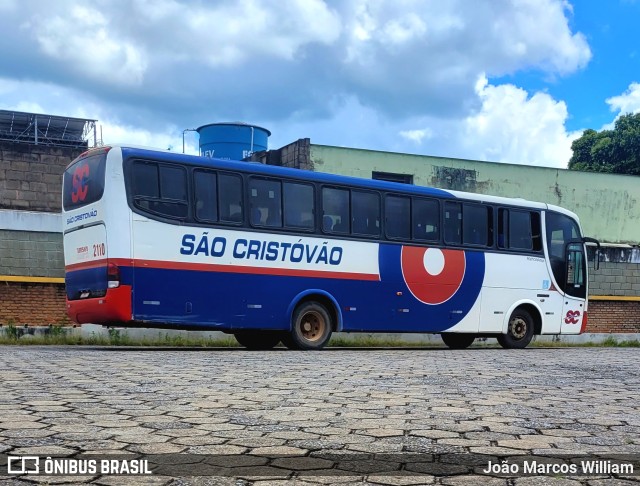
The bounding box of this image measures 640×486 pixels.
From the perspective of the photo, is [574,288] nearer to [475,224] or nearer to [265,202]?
[475,224]

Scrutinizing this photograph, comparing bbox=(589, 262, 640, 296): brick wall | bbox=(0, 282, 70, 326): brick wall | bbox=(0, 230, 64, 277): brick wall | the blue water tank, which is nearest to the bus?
bbox=(0, 282, 70, 326): brick wall

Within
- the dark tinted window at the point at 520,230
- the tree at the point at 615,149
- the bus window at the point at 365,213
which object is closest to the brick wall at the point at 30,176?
the bus window at the point at 365,213

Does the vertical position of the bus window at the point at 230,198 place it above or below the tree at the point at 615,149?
below

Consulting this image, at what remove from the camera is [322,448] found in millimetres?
3859

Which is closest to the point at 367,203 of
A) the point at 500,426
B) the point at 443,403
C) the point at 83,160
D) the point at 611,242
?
the point at 83,160

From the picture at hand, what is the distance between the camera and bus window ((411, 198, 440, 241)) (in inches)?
600

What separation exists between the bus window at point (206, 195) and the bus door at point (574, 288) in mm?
9172

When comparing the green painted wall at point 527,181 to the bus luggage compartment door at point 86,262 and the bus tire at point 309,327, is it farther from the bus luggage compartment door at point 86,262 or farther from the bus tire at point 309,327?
the bus luggage compartment door at point 86,262

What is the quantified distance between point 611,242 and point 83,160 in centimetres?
2297

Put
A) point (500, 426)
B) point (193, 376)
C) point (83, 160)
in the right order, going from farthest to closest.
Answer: point (83, 160)
point (193, 376)
point (500, 426)

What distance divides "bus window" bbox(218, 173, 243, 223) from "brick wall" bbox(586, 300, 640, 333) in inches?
673

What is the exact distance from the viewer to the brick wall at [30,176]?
69.5ft

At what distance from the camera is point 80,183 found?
12844 millimetres

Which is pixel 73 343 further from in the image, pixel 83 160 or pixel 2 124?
pixel 2 124
